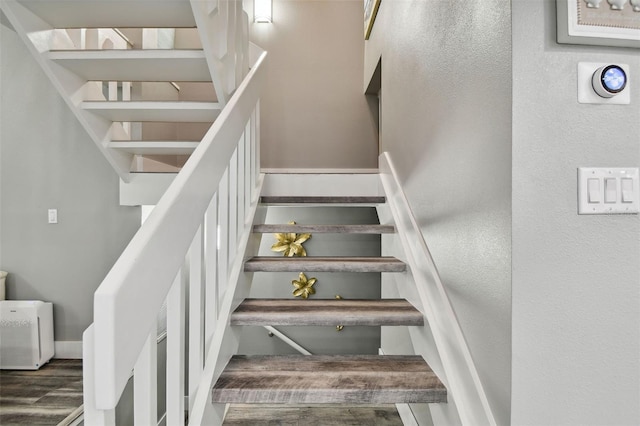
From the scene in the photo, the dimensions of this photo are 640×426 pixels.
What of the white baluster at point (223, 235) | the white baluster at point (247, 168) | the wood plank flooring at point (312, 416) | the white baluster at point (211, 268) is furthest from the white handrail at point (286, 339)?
the white baluster at point (211, 268)

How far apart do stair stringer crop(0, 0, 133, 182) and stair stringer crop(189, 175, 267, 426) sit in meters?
1.03

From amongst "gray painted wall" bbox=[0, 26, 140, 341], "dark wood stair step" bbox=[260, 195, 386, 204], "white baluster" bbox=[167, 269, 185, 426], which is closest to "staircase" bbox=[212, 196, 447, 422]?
"white baluster" bbox=[167, 269, 185, 426]

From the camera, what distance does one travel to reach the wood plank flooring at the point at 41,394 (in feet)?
7.07

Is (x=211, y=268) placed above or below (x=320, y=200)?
below

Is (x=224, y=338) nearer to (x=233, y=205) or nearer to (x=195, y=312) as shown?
(x=195, y=312)

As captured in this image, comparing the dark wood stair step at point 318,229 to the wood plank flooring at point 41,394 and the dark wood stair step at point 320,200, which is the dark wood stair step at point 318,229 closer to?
the dark wood stair step at point 320,200

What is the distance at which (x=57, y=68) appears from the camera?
1966mm

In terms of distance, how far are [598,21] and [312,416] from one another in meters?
2.40

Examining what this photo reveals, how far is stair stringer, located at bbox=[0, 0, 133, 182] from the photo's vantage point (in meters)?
1.75

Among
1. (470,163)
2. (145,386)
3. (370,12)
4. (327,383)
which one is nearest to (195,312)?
(145,386)

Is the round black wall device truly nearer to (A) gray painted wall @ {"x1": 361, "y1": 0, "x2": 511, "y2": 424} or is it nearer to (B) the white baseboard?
(A) gray painted wall @ {"x1": 361, "y1": 0, "x2": 511, "y2": 424}

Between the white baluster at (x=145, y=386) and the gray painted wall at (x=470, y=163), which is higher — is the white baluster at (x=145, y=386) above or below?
below

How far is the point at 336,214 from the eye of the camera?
3.70 m

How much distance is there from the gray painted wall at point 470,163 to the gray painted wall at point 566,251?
0.11 feet
